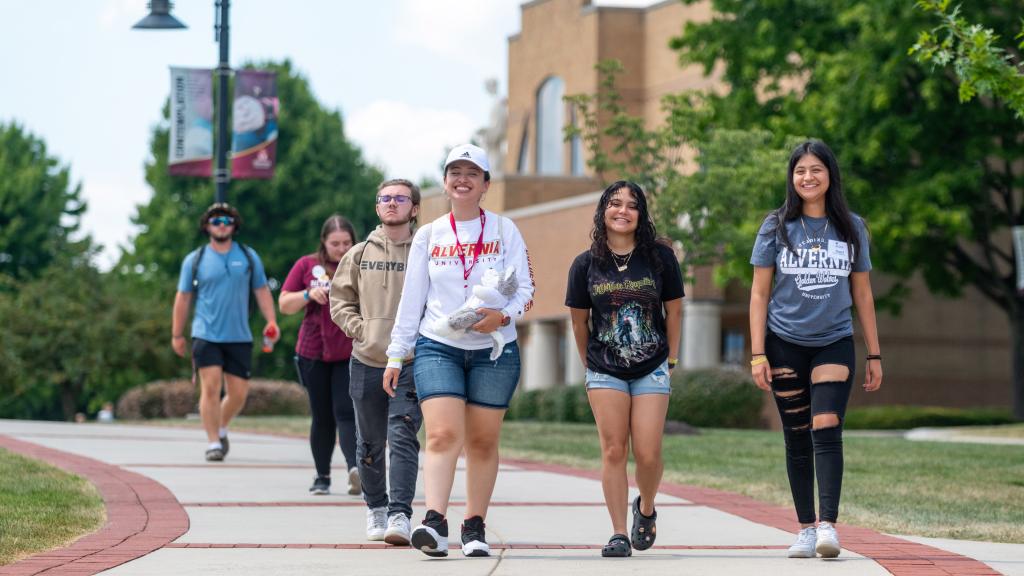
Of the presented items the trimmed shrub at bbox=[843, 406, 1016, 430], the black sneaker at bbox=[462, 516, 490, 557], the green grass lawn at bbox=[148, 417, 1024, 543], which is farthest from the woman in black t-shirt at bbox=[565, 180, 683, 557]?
the trimmed shrub at bbox=[843, 406, 1016, 430]

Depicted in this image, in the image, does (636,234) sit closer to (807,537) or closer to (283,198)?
(807,537)

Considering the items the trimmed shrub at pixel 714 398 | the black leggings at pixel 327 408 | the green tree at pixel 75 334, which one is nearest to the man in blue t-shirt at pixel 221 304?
the black leggings at pixel 327 408

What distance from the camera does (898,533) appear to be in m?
8.77

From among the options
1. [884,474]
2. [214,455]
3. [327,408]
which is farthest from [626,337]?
[884,474]

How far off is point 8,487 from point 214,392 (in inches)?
117

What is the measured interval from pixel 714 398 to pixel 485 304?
23.2 m

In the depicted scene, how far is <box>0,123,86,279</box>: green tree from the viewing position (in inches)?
2143

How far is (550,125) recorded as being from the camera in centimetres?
4928

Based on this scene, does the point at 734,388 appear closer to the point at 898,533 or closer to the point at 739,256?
the point at 739,256

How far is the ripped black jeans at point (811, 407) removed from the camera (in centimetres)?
743

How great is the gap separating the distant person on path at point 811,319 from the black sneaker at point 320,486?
3876 mm

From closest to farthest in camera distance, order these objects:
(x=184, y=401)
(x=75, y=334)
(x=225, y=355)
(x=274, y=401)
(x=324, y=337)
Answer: (x=324, y=337), (x=225, y=355), (x=184, y=401), (x=274, y=401), (x=75, y=334)

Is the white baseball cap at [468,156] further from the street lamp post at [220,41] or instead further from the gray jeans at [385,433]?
the street lamp post at [220,41]

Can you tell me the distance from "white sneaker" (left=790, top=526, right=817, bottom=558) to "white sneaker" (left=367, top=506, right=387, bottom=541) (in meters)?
2.05
